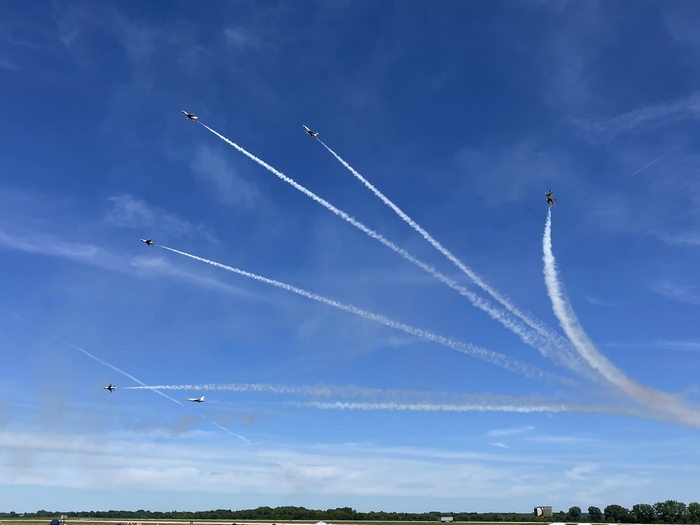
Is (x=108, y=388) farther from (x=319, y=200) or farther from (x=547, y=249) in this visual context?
(x=547, y=249)

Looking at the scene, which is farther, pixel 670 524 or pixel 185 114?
pixel 670 524

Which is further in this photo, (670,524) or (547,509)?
(670,524)

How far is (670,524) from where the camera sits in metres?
196

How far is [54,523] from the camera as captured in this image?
8738cm

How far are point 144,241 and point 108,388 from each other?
1809 inches

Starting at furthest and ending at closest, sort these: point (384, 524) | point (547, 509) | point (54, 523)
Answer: point (384, 524), point (547, 509), point (54, 523)

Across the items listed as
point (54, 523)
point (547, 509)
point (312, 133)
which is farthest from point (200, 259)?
point (547, 509)

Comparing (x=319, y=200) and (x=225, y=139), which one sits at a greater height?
(x=225, y=139)

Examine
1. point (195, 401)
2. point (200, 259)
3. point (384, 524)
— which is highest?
point (200, 259)

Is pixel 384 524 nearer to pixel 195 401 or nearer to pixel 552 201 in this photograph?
pixel 195 401

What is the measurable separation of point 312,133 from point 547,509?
107970mm

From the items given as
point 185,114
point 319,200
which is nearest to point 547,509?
point 319,200

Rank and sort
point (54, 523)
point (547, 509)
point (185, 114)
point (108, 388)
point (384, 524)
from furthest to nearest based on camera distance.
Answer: point (384, 524) < point (108, 388) < point (547, 509) < point (185, 114) < point (54, 523)

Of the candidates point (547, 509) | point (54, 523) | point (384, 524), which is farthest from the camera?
point (384, 524)
